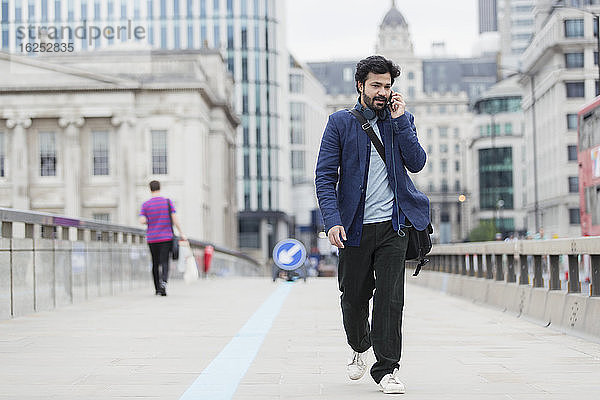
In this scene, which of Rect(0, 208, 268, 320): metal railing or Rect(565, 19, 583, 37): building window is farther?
Rect(565, 19, 583, 37): building window

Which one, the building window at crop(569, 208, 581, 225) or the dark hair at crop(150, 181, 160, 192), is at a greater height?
the dark hair at crop(150, 181, 160, 192)

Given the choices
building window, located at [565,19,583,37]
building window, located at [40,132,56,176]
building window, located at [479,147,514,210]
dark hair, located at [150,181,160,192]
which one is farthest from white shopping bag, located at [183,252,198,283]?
building window, located at [479,147,514,210]

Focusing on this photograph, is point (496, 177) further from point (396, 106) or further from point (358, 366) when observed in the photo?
point (396, 106)

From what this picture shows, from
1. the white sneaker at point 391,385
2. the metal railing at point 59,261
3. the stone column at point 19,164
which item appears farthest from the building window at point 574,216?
the white sneaker at point 391,385

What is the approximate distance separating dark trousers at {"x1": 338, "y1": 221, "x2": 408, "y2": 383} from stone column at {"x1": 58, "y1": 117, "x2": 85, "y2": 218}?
5798 cm

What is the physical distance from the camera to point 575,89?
84438 mm

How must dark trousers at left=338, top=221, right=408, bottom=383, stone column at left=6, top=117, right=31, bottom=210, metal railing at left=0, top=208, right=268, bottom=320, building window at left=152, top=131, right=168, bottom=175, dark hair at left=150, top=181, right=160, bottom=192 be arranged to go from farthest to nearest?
building window at left=152, top=131, right=168, bottom=175 < stone column at left=6, top=117, right=31, bottom=210 < dark hair at left=150, top=181, right=160, bottom=192 < metal railing at left=0, top=208, right=268, bottom=320 < dark trousers at left=338, top=221, right=408, bottom=383

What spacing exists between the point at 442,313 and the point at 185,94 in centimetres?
5083

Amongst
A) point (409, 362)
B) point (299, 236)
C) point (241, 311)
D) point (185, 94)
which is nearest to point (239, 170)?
point (299, 236)

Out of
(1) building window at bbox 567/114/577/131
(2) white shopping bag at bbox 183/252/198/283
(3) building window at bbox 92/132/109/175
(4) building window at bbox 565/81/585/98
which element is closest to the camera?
(2) white shopping bag at bbox 183/252/198/283

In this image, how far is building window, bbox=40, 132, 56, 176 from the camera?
6406 centimetres

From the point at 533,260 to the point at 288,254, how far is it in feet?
32.5

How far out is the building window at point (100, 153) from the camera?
211 feet

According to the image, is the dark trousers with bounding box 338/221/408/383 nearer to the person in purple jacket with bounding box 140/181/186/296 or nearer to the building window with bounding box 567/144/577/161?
the person in purple jacket with bounding box 140/181/186/296
